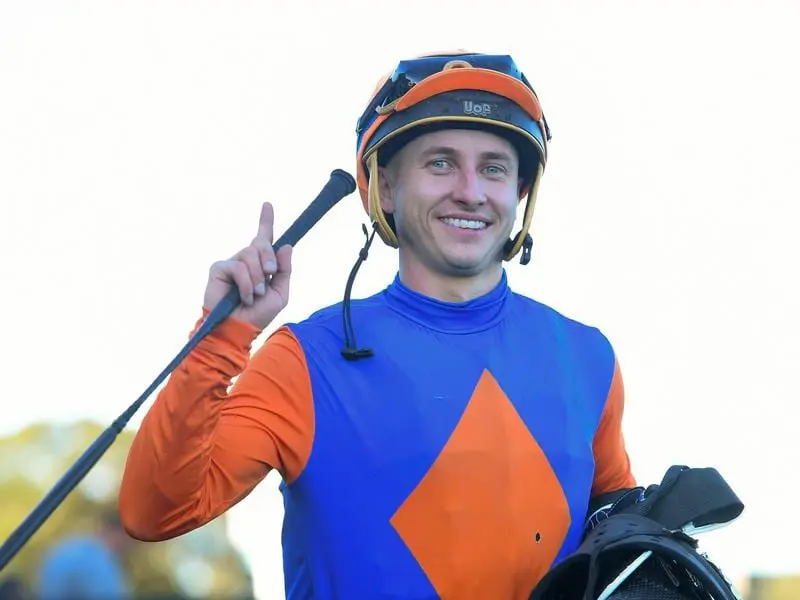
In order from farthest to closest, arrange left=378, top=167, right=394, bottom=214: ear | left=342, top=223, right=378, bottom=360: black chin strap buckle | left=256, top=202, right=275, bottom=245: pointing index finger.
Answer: left=378, top=167, right=394, bottom=214: ear
left=342, top=223, right=378, bottom=360: black chin strap buckle
left=256, top=202, right=275, bottom=245: pointing index finger

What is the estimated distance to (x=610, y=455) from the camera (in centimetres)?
371

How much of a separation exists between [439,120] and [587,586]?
1328mm

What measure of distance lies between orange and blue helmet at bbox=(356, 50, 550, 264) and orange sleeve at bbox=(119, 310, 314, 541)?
81cm

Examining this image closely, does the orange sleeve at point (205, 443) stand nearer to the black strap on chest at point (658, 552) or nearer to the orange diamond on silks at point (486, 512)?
the orange diamond on silks at point (486, 512)

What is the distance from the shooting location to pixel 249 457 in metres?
3.10

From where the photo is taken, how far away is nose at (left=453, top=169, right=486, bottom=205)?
3.56 meters

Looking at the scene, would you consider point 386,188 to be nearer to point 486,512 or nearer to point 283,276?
point 283,276

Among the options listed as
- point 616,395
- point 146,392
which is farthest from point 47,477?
point 146,392

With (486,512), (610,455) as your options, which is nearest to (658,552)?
(486,512)

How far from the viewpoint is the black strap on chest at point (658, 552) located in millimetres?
3100

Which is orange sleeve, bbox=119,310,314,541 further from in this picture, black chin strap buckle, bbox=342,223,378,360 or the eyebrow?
the eyebrow

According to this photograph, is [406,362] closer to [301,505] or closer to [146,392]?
[301,505]

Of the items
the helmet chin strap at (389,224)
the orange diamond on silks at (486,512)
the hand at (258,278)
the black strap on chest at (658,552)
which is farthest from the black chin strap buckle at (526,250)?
the hand at (258,278)

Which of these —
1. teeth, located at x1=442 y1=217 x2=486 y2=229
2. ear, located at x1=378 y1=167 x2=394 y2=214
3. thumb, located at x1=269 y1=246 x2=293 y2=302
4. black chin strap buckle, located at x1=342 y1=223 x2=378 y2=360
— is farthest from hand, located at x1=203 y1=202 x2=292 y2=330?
ear, located at x1=378 y1=167 x2=394 y2=214
